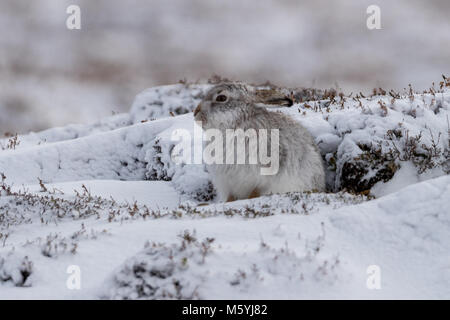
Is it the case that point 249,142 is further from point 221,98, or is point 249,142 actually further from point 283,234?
point 283,234

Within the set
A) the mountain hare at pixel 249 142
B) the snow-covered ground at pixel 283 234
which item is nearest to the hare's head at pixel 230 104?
the mountain hare at pixel 249 142

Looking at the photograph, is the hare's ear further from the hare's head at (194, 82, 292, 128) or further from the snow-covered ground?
the snow-covered ground

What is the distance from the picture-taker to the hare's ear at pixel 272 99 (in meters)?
8.49

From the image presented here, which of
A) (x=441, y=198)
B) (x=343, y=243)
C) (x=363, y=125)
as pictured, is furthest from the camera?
(x=363, y=125)

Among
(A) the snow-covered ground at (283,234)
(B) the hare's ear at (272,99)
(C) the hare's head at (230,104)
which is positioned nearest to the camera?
(A) the snow-covered ground at (283,234)

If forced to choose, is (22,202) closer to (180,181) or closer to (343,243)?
(180,181)

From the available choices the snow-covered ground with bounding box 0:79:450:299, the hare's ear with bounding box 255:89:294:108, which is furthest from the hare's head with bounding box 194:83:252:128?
the snow-covered ground with bounding box 0:79:450:299

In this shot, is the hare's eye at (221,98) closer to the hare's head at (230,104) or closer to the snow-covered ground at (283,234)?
the hare's head at (230,104)

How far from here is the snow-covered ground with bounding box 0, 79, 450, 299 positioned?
4.60 meters

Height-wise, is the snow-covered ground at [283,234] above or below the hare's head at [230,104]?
below

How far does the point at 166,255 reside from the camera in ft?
16.0
